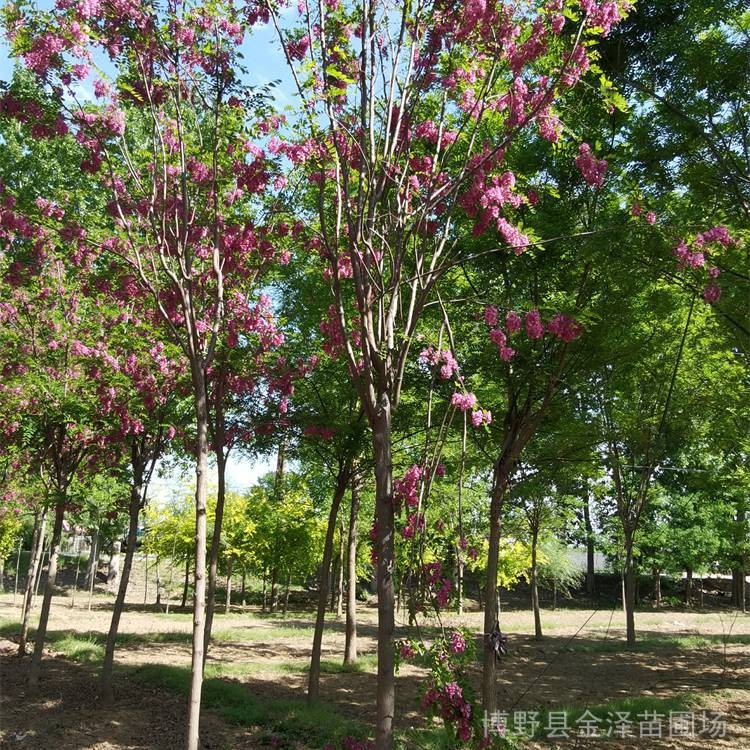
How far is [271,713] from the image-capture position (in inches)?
299

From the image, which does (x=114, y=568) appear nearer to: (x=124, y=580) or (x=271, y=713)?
(x=124, y=580)

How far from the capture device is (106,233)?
6883mm

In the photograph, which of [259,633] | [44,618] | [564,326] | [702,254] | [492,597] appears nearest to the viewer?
[564,326]

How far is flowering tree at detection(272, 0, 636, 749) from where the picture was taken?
147 inches

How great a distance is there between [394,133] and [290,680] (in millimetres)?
8806

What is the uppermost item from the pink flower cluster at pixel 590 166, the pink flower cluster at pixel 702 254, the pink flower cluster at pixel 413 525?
the pink flower cluster at pixel 590 166

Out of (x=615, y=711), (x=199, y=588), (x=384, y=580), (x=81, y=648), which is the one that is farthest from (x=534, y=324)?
(x=81, y=648)

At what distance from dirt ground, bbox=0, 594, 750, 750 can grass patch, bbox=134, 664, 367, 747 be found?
8.9 inches

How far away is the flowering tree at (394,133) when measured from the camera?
12.2 ft

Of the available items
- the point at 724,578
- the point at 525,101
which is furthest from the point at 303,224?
the point at 724,578

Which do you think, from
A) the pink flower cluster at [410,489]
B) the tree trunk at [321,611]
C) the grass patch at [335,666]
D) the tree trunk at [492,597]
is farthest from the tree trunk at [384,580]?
the grass patch at [335,666]

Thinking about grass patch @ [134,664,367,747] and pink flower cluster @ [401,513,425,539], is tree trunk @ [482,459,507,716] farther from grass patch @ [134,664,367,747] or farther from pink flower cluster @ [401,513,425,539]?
pink flower cluster @ [401,513,425,539]

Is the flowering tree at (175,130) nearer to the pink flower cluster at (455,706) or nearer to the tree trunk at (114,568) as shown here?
the pink flower cluster at (455,706)

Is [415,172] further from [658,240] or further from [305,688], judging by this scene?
[305,688]
